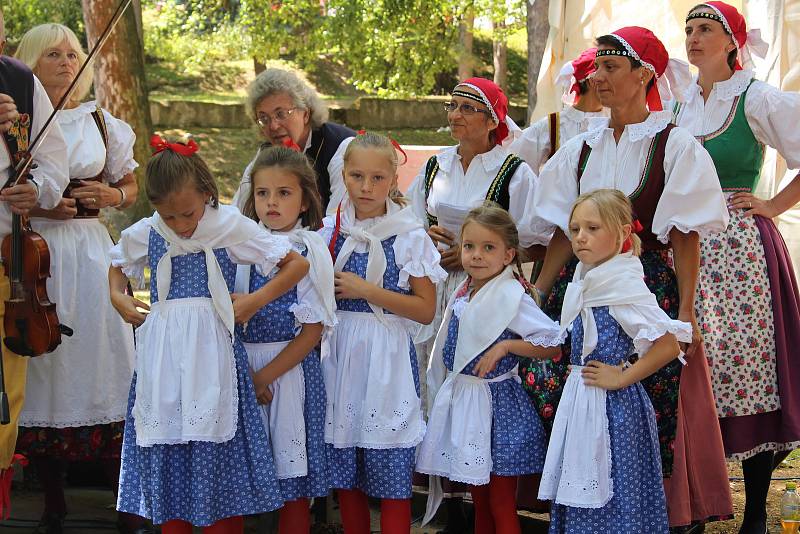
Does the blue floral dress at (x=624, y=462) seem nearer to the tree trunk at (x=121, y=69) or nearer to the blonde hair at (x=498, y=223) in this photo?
the blonde hair at (x=498, y=223)

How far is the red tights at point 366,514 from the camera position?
11.2 feet

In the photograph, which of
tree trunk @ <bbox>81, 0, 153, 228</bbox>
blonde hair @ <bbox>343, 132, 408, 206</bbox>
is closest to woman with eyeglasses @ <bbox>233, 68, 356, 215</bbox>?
blonde hair @ <bbox>343, 132, 408, 206</bbox>

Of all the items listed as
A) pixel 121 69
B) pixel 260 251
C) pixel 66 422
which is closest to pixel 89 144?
pixel 66 422

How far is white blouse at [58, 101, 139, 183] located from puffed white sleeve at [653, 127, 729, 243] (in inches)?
85.1

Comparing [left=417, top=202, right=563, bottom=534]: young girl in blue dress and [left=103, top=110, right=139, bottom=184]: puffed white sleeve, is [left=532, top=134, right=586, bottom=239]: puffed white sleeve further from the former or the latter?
[left=103, top=110, right=139, bottom=184]: puffed white sleeve

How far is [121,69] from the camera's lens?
959cm

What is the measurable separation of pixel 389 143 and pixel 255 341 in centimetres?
83

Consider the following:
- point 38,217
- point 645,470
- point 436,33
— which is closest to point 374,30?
point 436,33

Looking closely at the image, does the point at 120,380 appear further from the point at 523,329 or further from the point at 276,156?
the point at 523,329

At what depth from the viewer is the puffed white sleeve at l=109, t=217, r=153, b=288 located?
10.7 feet

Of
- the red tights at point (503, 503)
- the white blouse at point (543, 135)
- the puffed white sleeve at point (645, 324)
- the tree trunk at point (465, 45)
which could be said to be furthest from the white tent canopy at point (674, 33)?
the tree trunk at point (465, 45)

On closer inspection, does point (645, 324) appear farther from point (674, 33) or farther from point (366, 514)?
point (674, 33)

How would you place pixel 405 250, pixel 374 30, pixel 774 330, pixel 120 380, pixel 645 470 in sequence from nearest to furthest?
pixel 645 470 → pixel 405 250 → pixel 774 330 → pixel 120 380 → pixel 374 30

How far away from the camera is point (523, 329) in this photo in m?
3.38
